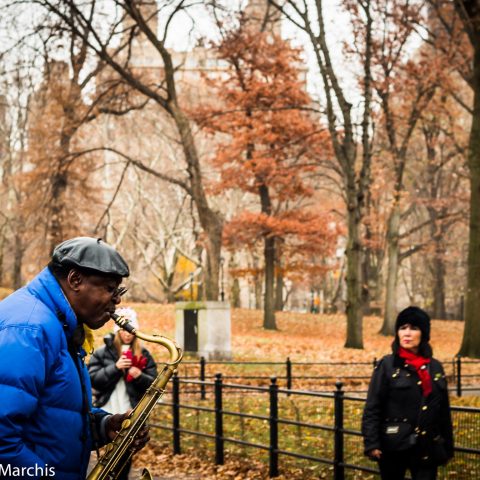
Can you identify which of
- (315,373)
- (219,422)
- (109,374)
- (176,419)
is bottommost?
(315,373)

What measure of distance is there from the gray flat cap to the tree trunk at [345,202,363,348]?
88.7ft

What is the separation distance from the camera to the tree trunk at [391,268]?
38.6m

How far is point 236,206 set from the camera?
49.6 meters

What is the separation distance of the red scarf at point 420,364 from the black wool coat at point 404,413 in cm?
3

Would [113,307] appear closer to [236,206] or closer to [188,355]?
[188,355]

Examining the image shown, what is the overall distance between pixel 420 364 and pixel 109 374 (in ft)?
10.1

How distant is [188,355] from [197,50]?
1080cm

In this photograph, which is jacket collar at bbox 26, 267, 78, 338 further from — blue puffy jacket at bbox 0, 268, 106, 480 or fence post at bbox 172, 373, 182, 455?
fence post at bbox 172, 373, 182, 455

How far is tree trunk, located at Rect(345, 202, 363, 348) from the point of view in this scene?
30.5 meters

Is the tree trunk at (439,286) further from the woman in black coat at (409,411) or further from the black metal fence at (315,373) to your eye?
the woman in black coat at (409,411)

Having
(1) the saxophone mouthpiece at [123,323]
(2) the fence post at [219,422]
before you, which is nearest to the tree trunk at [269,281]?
(2) the fence post at [219,422]

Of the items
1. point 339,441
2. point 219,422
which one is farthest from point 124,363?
point 219,422

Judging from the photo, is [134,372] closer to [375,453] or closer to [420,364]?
[375,453]

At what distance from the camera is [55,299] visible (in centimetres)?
362
